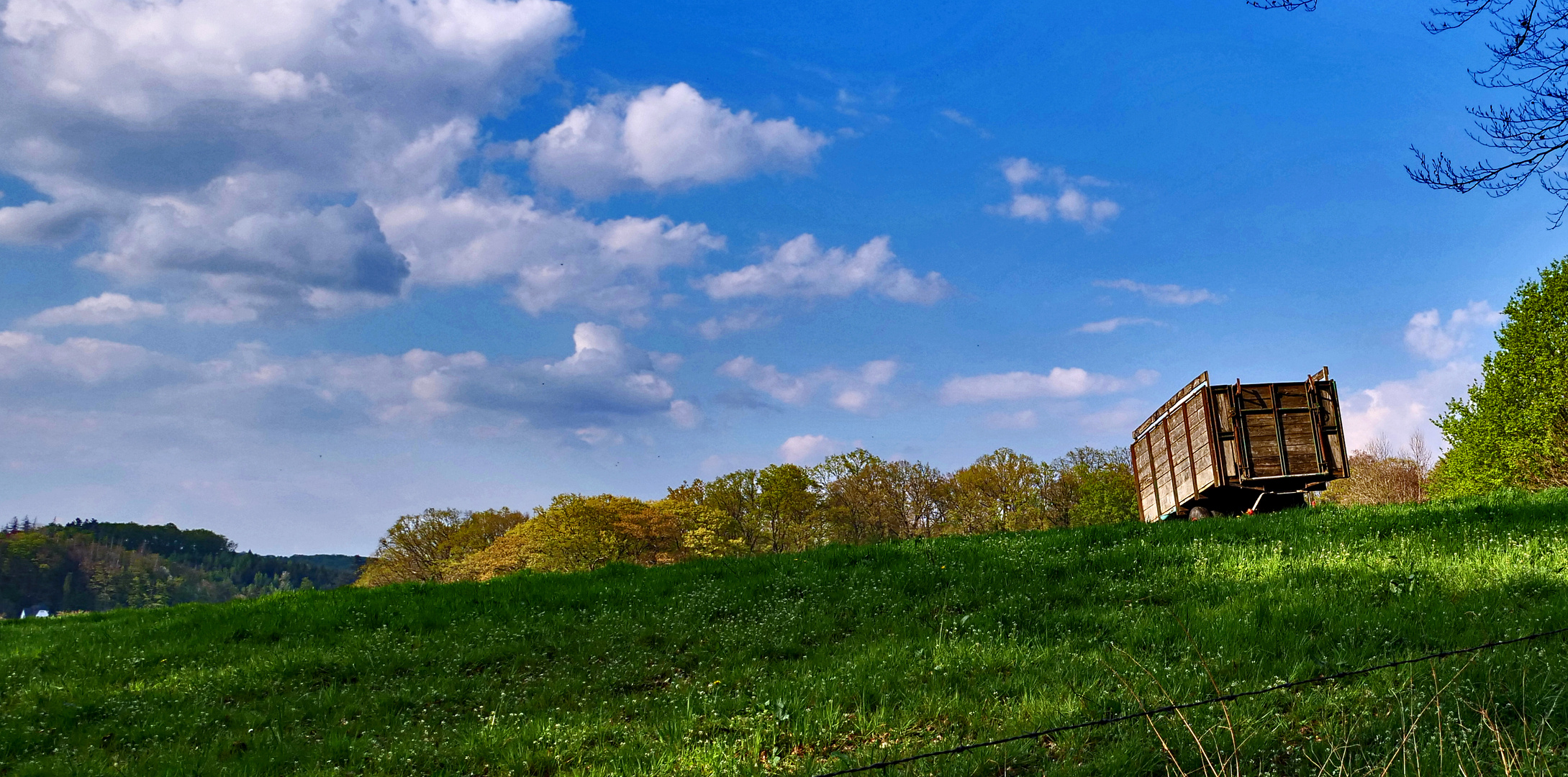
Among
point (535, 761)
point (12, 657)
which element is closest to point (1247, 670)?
point (535, 761)

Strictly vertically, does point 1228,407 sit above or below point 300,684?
above

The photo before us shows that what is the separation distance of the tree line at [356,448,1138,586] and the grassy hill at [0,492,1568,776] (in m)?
41.8

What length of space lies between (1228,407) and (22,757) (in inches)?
792

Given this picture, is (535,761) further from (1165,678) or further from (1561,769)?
(1561,769)

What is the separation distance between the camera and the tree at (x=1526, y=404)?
76.1ft

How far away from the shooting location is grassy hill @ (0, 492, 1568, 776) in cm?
612

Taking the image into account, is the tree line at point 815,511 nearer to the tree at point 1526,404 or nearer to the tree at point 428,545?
the tree at point 428,545

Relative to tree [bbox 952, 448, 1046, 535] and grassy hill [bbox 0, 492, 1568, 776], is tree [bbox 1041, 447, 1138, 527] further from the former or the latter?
grassy hill [bbox 0, 492, 1568, 776]

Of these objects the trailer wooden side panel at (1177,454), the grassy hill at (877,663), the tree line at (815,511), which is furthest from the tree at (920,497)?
the grassy hill at (877,663)

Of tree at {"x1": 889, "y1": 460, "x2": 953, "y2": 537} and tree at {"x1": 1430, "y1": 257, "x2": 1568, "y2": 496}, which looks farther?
tree at {"x1": 889, "y1": 460, "x2": 953, "y2": 537}

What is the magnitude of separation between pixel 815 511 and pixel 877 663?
49.1m

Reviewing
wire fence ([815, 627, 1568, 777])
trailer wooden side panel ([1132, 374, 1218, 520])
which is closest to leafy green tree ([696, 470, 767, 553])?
trailer wooden side panel ([1132, 374, 1218, 520])

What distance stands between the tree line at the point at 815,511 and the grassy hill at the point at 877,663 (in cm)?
4181

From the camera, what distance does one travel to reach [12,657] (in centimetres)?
1177
